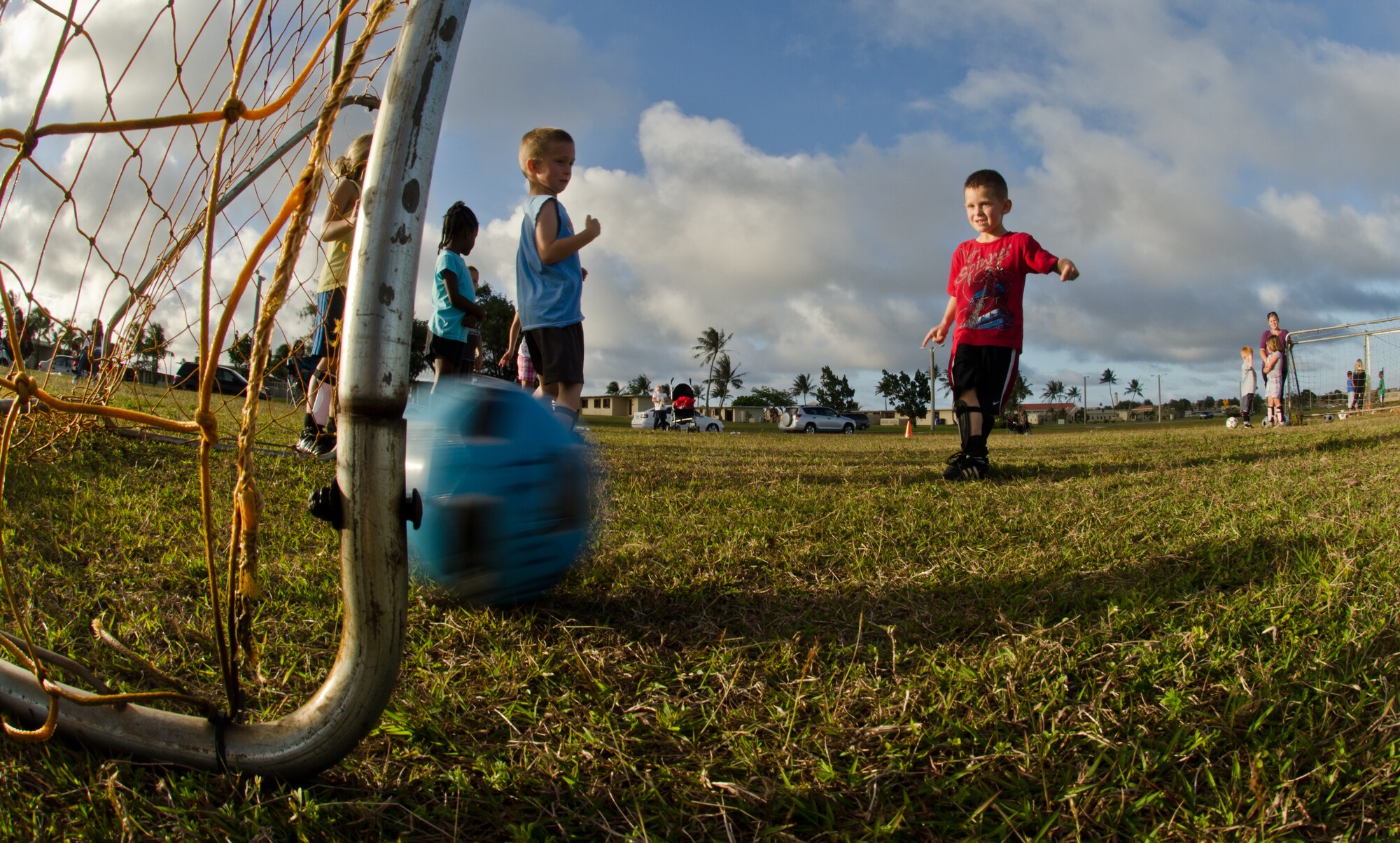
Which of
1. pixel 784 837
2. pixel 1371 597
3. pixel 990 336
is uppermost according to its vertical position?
pixel 990 336

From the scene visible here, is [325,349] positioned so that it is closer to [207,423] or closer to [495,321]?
[207,423]

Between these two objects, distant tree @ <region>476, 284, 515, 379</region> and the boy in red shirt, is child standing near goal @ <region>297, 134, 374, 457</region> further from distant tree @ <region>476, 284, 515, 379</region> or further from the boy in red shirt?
distant tree @ <region>476, 284, 515, 379</region>

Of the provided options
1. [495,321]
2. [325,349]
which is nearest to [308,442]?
[325,349]

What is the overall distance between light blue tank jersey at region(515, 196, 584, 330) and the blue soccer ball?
1.95 meters

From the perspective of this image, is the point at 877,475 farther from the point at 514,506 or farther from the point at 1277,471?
the point at 514,506

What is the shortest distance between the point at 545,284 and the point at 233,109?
2587mm

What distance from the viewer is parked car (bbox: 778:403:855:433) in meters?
41.9

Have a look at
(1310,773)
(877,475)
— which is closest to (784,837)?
(1310,773)

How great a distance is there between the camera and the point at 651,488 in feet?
13.9

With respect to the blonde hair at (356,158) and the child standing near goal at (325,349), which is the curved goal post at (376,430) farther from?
the child standing near goal at (325,349)

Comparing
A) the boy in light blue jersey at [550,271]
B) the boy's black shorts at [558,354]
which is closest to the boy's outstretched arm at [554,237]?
the boy in light blue jersey at [550,271]

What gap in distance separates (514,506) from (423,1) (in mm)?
1123

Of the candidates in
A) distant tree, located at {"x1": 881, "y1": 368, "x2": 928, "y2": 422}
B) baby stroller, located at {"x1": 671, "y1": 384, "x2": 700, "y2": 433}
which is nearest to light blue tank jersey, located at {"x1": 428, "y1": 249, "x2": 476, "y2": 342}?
baby stroller, located at {"x1": 671, "y1": 384, "x2": 700, "y2": 433}

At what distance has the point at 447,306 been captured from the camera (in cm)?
501
